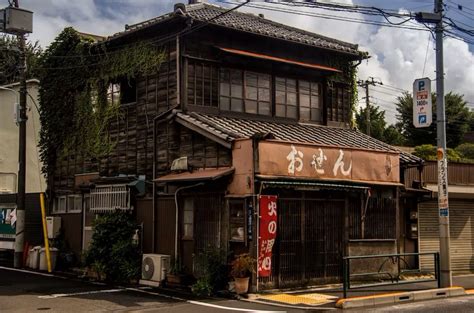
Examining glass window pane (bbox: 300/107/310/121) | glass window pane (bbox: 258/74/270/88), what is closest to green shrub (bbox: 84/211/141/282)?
glass window pane (bbox: 258/74/270/88)

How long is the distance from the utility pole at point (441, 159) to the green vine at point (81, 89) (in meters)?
8.20

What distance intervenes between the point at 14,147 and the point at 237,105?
17.4 metres

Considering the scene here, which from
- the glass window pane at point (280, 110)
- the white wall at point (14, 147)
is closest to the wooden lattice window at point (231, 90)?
the glass window pane at point (280, 110)

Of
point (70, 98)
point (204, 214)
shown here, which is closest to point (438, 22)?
point (204, 214)

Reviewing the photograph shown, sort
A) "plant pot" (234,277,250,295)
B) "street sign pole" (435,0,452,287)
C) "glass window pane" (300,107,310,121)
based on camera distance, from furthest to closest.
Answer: "glass window pane" (300,107,310,121)
"street sign pole" (435,0,452,287)
"plant pot" (234,277,250,295)

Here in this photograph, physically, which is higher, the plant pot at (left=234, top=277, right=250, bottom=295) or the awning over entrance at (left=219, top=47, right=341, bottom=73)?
the awning over entrance at (left=219, top=47, right=341, bottom=73)

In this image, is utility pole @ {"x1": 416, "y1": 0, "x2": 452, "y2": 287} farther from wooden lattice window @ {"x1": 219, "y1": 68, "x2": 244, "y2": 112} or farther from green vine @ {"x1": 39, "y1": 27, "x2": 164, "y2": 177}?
green vine @ {"x1": 39, "y1": 27, "x2": 164, "y2": 177}

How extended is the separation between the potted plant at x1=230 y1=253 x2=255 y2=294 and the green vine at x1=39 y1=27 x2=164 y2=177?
729 centimetres

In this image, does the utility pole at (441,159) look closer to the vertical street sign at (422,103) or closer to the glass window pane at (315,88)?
the vertical street sign at (422,103)

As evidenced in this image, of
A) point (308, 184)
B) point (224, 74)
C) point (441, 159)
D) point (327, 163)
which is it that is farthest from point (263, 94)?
point (441, 159)

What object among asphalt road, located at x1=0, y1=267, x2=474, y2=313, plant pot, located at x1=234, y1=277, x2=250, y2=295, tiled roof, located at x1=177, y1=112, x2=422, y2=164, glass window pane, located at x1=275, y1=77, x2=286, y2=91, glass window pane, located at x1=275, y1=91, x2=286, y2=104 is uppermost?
Answer: glass window pane, located at x1=275, y1=77, x2=286, y2=91

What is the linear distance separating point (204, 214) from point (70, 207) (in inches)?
322

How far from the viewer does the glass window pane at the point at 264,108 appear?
1911cm

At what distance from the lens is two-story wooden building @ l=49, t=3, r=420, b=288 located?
1523cm
